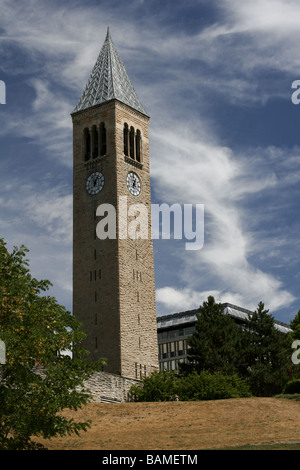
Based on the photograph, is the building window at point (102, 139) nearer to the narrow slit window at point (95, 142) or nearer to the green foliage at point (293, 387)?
the narrow slit window at point (95, 142)

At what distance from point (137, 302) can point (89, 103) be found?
20.6 m

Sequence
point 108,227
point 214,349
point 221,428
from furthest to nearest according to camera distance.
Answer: point 108,227 → point 214,349 → point 221,428

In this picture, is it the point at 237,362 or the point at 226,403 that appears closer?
the point at 226,403

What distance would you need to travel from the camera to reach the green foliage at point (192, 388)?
178 feet

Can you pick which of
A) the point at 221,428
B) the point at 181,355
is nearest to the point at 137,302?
the point at 221,428

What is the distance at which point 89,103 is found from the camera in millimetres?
74438

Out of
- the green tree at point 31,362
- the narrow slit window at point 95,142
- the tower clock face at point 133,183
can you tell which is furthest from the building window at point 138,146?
the green tree at point 31,362

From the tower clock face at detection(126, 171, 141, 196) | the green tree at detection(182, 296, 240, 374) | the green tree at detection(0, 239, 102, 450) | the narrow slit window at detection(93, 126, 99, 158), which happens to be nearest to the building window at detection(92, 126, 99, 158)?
the narrow slit window at detection(93, 126, 99, 158)

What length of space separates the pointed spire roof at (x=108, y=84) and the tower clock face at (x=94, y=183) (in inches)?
294

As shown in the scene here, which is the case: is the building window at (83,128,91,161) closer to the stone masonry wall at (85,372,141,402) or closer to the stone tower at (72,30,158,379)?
the stone tower at (72,30,158,379)

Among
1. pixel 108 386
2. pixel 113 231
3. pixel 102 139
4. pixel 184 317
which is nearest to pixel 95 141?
pixel 102 139

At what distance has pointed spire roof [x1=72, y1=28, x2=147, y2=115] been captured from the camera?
7381 centimetres

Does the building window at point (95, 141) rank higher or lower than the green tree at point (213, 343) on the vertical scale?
higher
